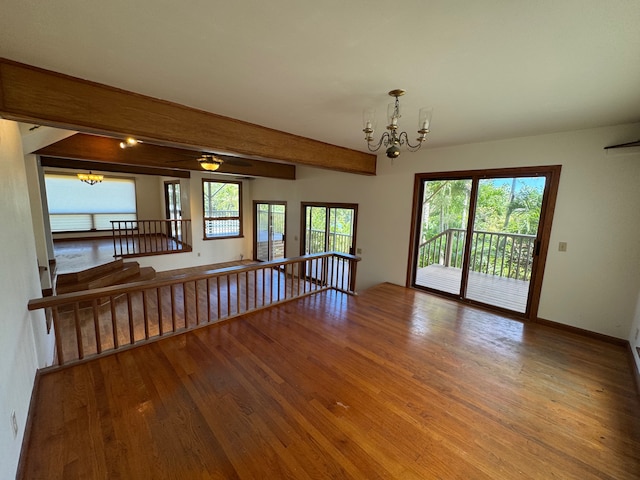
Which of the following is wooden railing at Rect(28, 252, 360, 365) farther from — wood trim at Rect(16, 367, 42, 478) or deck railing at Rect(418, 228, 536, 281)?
deck railing at Rect(418, 228, 536, 281)

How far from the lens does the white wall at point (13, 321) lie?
4.25ft

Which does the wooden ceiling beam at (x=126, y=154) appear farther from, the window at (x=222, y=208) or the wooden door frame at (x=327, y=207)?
the window at (x=222, y=208)

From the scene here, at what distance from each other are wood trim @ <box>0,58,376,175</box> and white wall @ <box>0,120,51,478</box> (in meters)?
0.43

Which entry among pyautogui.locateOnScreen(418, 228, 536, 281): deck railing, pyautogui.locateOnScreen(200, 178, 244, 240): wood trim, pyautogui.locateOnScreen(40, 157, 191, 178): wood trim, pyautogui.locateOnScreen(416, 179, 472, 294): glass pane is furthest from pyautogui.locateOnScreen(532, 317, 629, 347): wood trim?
pyautogui.locateOnScreen(40, 157, 191, 178): wood trim

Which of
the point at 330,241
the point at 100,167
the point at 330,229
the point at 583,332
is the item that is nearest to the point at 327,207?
the point at 330,229

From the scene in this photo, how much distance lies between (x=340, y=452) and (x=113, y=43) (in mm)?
2742

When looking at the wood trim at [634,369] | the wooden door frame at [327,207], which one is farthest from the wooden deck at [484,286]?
the wooden door frame at [327,207]

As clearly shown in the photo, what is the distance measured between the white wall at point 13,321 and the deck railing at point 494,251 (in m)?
4.72

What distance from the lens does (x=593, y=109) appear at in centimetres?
229

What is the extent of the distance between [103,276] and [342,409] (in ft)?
17.3

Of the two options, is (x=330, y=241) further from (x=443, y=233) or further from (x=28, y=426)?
(x=28, y=426)

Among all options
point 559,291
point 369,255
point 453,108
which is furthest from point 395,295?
point 453,108

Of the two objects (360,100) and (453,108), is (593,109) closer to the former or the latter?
(453,108)

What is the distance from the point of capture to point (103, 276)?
486 cm
